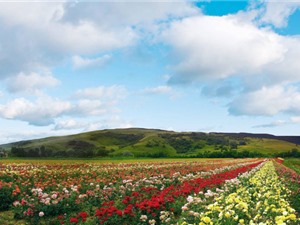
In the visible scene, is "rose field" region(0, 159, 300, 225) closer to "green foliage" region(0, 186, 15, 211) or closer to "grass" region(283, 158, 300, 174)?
"green foliage" region(0, 186, 15, 211)

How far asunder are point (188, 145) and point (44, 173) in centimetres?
11247

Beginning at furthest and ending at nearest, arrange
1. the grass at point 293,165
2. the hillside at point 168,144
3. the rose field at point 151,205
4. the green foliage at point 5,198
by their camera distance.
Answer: the hillside at point 168,144 → the grass at point 293,165 → the green foliage at point 5,198 → the rose field at point 151,205

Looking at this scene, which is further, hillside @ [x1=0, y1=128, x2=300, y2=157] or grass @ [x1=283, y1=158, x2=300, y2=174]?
hillside @ [x1=0, y1=128, x2=300, y2=157]

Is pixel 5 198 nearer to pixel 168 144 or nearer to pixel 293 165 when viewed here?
pixel 293 165

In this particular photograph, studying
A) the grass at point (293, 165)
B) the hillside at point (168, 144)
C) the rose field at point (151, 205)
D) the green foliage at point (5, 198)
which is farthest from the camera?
the hillside at point (168, 144)

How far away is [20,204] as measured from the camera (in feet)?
42.5

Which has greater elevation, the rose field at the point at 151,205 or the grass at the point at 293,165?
the rose field at the point at 151,205

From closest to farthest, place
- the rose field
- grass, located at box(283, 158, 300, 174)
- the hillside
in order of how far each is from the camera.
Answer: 1. the rose field
2. grass, located at box(283, 158, 300, 174)
3. the hillside

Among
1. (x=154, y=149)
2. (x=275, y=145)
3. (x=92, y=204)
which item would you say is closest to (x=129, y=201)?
(x=92, y=204)

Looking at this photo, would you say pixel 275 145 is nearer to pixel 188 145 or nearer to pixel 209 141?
pixel 209 141

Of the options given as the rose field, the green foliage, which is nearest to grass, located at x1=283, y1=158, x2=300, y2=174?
the rose field

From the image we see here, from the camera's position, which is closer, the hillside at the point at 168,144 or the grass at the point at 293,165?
the grass at the point at 293,165

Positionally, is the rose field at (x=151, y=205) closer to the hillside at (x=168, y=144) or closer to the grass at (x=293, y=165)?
the grass at (x=293, y=165)

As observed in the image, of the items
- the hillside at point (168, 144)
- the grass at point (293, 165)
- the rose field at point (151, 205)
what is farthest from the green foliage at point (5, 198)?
the hillside at point (168, 144)
